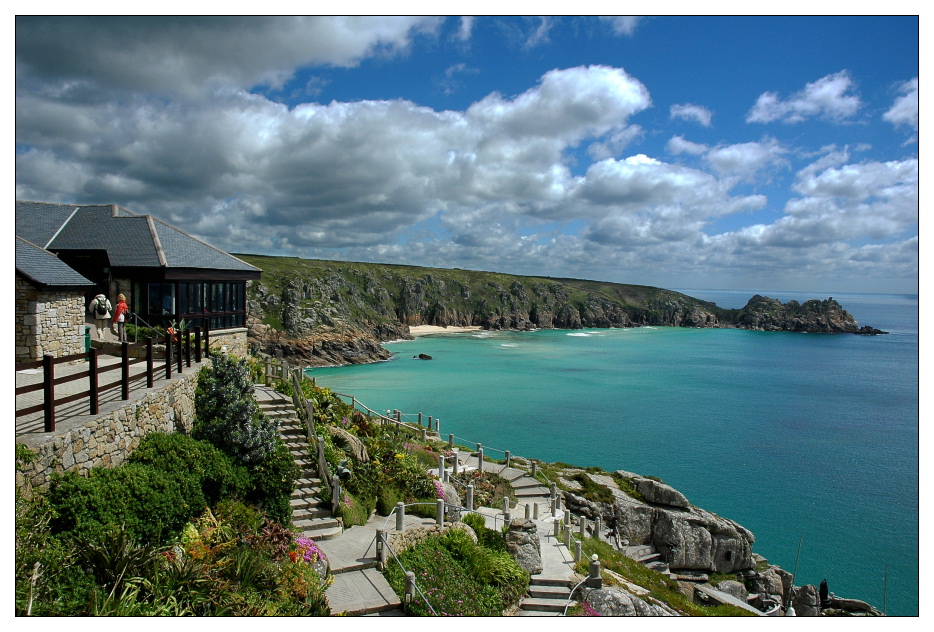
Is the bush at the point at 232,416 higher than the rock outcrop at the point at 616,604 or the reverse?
higher

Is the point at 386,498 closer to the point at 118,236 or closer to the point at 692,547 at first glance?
the point at 692,547

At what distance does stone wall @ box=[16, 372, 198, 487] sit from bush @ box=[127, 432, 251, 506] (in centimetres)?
33

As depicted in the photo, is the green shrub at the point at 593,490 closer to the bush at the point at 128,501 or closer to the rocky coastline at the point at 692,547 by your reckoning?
the rocky coastline at the point at 692,547

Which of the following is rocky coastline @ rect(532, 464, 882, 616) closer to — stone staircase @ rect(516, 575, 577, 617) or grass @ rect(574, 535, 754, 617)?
grass @ rect(574, 535, 754, 617)

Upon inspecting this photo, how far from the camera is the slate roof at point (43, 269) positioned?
1519cm

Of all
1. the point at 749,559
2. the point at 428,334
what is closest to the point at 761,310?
the point at 428,334

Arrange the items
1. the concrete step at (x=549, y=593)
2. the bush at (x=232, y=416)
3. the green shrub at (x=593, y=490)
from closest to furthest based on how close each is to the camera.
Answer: the concrete step at (x=549, y=593) < the bush at (x=232, y=416) < the green shrub at (x=593, y=490)

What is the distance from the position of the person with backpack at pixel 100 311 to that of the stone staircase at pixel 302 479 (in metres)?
6.13

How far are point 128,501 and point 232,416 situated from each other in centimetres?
523

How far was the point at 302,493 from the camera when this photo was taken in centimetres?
1480

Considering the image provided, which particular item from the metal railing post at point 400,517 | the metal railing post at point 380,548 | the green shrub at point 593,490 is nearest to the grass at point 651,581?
the green shrub at point 593,490

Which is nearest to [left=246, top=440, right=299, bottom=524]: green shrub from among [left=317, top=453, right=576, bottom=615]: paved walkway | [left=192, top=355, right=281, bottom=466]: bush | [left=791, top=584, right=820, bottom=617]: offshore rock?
[left=192, top=355, right=281, bottom=466]: bush

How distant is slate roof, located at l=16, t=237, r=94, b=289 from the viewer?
598 inches

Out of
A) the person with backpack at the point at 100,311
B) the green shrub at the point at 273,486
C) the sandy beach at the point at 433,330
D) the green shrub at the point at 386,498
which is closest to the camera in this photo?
the green shrub at the point at 273,486
